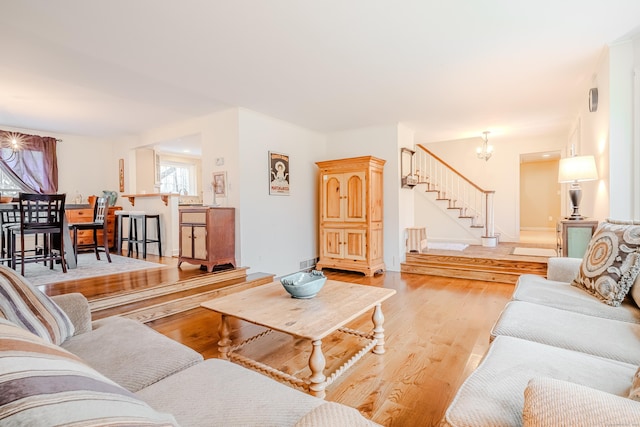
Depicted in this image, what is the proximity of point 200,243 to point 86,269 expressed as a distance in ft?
5.07

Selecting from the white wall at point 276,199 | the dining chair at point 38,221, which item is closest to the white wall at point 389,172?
the white wall at point 276,199

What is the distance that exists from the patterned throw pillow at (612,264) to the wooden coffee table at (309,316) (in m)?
1.29

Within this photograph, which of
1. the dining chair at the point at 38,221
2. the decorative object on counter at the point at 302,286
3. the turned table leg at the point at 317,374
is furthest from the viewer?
the dining chair at the point at 38,221

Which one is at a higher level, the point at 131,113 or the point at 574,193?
the point at 131,113

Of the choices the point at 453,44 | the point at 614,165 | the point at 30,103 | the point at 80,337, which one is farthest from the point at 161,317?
the point at 614,165

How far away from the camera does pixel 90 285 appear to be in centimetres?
325

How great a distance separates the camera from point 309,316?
1872 millimetres

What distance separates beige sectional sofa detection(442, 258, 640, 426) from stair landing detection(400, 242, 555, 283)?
263 centimetres

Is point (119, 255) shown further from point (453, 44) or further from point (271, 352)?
point (453, 44)

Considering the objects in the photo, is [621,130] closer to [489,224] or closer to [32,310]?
[489,224]

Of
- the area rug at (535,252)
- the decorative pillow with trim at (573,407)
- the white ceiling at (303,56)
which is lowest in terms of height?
the area rug at (535,252)

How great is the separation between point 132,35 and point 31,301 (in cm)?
207

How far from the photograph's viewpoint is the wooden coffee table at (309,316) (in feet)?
5.72

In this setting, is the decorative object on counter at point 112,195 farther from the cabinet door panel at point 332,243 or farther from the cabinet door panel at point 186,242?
the cabinet door panel at point 332,243
